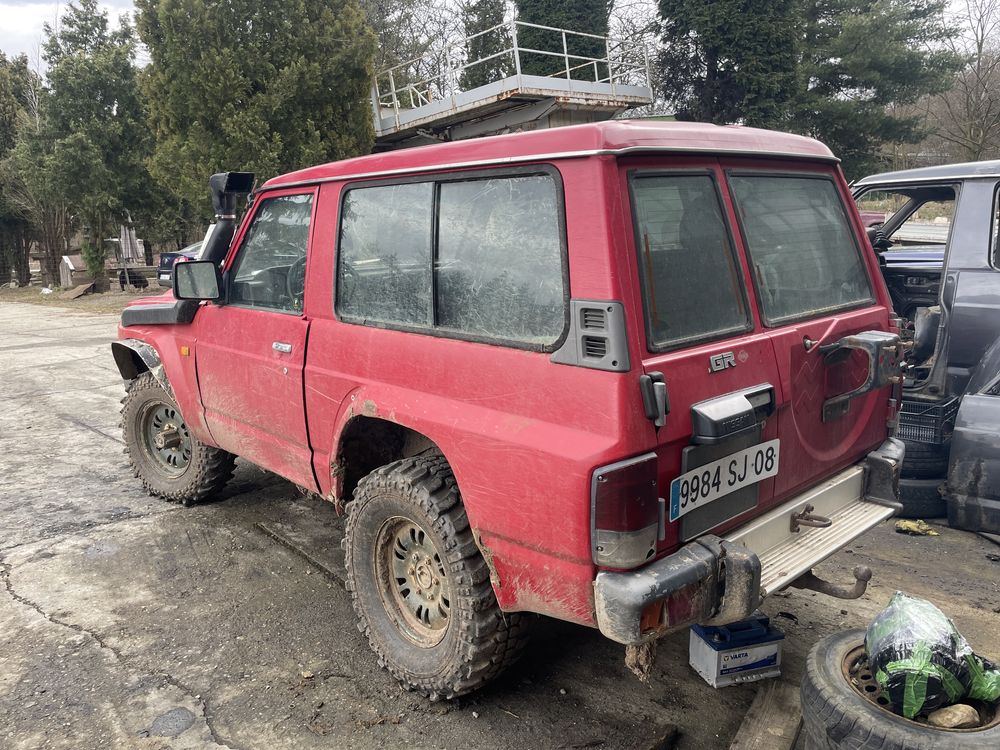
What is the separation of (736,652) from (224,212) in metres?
3.53

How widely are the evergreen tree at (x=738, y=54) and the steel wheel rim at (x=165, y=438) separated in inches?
797

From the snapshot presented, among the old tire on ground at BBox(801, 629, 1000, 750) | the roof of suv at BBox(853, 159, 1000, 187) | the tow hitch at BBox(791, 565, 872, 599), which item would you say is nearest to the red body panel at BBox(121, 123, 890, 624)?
the tow hitch at BBox(791, 565, 872, 599)

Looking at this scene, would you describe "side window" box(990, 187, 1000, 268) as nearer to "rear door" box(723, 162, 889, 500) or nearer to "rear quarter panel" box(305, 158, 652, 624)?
"rear door" box(723, 162, 889, 500)

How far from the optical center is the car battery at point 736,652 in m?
Result: 2.87

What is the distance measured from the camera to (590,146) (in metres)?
2.27

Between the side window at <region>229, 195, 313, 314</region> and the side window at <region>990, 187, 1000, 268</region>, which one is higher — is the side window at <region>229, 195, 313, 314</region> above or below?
above

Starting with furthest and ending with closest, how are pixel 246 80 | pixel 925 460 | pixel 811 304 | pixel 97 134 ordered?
1. pixel 97 134
2. pixel 246 80
3. pixel 925 460
4. pixel 811 304

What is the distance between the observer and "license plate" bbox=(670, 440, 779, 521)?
2.33 metres

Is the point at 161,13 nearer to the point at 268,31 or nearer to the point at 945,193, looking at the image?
the point at 268,31

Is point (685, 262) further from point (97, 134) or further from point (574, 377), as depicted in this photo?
point (97, 134)

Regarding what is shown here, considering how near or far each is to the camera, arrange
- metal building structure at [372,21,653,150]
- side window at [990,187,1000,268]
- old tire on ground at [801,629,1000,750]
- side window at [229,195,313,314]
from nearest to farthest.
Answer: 1. old tire on ground at [801,629,1000,750]
2. side window at [229,195,313,314]
3. side window at [990,187,1000,268]
4. metal building structure at [372,21,653,150]

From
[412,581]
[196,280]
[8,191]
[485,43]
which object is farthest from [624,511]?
[8,191]

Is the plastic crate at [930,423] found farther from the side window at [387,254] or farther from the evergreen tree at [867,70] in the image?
the evergreen tree at [867,70]

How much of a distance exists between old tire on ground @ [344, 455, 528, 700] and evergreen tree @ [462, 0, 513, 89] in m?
20.4
